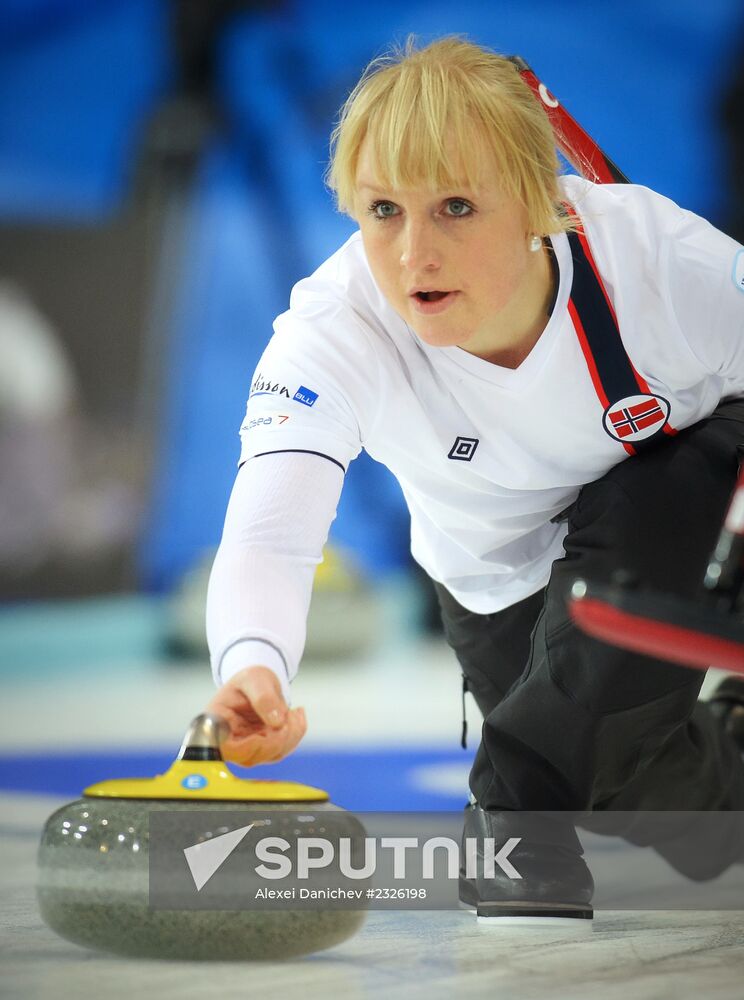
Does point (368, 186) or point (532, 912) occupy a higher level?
point (368, 186)

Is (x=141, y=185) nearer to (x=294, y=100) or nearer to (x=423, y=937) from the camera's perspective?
(x=294, y=100)

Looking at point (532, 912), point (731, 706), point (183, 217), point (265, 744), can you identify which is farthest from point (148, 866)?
point (183, 217)

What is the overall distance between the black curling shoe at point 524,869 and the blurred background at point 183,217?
12.0 feet

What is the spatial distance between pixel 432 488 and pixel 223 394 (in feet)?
13.6

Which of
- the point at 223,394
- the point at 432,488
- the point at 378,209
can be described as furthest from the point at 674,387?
the point at 223,394

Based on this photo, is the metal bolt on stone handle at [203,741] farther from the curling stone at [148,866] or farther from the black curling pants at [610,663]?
the black curling pants at [610,663]

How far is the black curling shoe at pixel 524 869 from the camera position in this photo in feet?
5.11

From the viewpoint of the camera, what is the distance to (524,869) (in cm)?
162

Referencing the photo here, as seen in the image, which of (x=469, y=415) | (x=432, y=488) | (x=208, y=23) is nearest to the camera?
(x=469, y=415)

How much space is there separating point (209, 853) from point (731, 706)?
1313mm

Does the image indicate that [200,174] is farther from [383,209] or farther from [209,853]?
[209,853]

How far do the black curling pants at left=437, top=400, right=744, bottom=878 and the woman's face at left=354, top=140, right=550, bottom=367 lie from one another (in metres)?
0.32

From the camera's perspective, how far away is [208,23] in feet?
18.5

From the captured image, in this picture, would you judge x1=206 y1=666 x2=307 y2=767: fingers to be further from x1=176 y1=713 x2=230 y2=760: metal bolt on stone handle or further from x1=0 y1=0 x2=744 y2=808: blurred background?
x1=0 y1=0 x2=744 y2=808: blurred background
